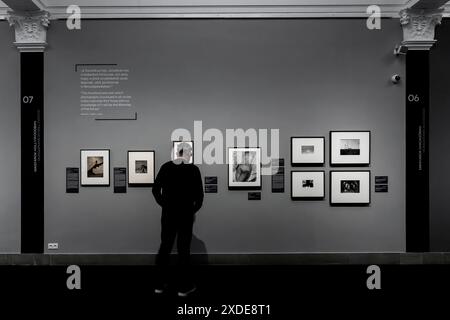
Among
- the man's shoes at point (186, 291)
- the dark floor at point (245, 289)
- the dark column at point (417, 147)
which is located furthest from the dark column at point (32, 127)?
the dark column at point (417, 147)

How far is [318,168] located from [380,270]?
6.47 ft

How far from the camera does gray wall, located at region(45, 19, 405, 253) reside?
228 inches

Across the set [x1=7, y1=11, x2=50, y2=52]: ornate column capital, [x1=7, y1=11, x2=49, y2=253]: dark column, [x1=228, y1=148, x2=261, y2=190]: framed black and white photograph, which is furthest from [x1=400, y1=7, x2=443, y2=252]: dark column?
[x1=7, y1=11, x2=49, y2=253]: dark column

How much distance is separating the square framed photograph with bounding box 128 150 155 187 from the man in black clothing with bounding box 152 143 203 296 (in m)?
1.15

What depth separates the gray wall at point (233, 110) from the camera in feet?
19.0

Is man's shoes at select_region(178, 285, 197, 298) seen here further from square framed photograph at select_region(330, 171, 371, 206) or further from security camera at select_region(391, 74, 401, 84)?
security camera at select_region(391, 74, 401, 84)

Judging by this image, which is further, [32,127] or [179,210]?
[32,127]

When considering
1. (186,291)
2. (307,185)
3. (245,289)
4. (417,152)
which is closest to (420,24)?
(417,152)

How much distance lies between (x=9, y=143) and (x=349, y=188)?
6.17m

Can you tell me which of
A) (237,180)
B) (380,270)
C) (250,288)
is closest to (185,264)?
(250,288)

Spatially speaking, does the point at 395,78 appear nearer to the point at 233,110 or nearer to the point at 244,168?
the point at 233,110

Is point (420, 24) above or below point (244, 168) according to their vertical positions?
above

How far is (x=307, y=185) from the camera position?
580cm

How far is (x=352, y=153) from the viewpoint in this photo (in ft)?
19.0
